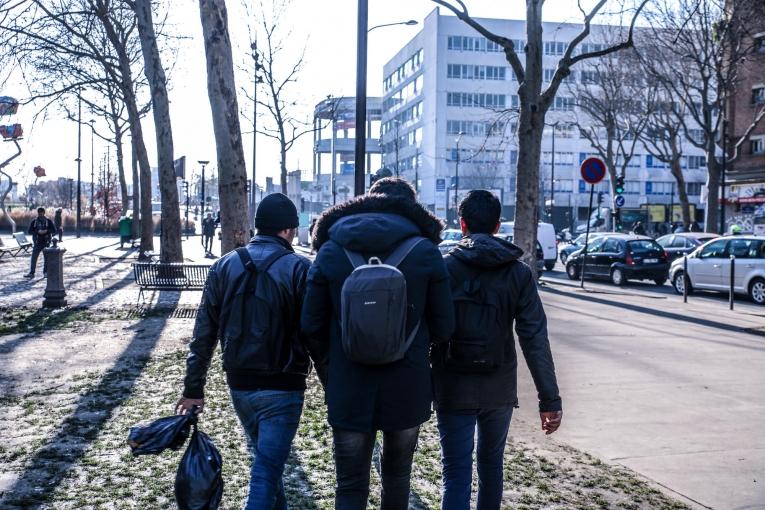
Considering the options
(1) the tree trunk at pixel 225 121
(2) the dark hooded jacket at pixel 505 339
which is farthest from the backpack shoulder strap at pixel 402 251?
(1) the tree trunk at pixel 225 121

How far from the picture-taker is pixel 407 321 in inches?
141

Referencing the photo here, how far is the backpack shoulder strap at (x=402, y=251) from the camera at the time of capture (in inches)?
141

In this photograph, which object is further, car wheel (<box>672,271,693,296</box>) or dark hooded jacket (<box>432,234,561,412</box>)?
car wheel (<box>672,271,693,296</box>)

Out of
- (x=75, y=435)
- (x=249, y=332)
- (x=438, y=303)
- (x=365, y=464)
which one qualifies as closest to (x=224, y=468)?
(x=75, y=435)

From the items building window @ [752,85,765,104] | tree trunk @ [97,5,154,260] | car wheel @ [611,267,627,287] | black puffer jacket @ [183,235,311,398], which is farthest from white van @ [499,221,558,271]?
black puffer jacket @ [183,235,311,398]

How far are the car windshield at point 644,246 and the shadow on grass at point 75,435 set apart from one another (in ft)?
61.6

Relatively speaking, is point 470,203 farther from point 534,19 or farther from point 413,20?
point 413,20

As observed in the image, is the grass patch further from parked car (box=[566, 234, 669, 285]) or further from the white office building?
the white office building

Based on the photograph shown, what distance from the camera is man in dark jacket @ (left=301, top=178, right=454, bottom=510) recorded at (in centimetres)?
354

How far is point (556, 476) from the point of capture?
5.64m

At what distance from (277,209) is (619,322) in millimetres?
11735

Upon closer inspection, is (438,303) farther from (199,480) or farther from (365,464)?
(199,480)

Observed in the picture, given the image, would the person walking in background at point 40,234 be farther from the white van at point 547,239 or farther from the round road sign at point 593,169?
the white van at point 547,239

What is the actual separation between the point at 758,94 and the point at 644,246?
74.1 feet
